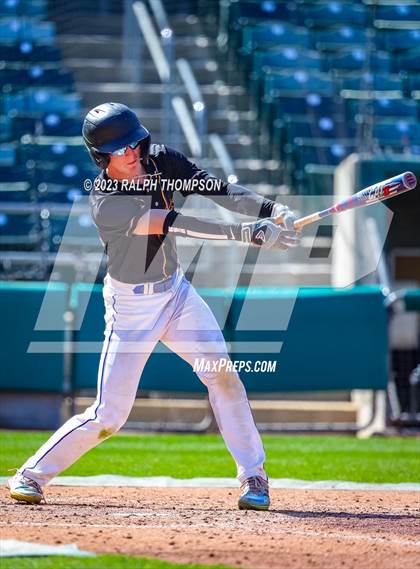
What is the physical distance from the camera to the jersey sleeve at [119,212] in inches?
211

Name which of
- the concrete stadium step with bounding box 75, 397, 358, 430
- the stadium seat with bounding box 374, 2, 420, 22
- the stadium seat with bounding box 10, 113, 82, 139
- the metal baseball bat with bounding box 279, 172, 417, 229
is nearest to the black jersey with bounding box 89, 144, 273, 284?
the metal baseball bat with bounding box 279, 172, 417, 229

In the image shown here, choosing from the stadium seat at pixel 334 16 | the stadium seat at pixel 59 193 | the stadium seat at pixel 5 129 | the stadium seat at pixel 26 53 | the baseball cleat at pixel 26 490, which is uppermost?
the stadium seat at pixel 334 16

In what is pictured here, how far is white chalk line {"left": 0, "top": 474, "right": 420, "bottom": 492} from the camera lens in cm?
691

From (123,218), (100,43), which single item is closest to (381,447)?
(123,218)

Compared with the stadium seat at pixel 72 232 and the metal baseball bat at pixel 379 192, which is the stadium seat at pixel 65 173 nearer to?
the stadium seat at pixel 72 232

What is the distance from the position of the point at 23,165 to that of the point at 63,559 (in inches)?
332

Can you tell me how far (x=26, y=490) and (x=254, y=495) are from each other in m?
1.14

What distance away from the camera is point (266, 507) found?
5.62 meters

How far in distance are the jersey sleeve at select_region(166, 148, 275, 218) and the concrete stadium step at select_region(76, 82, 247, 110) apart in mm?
8657

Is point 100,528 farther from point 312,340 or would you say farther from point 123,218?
point 312,340

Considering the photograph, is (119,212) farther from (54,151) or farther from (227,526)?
(54,151)

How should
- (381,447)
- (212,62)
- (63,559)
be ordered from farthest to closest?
1. (212,62)
2. (381,447)
3. (63,559)

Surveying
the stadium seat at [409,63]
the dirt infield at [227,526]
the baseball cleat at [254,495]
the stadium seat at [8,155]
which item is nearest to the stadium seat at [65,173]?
the stadium seat at [8,155]

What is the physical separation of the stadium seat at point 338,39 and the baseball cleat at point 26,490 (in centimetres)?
984
